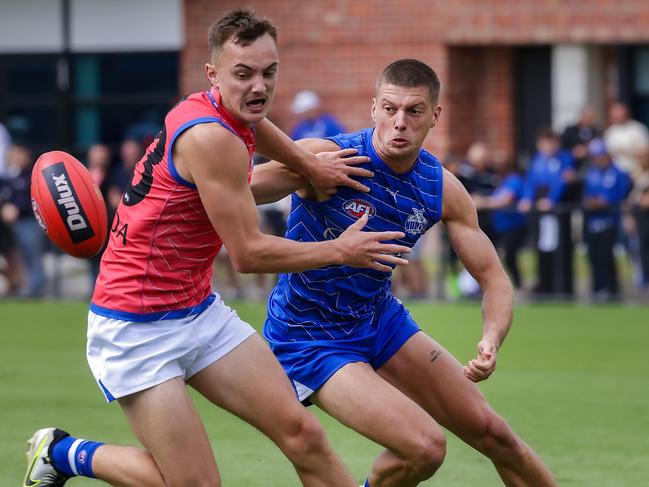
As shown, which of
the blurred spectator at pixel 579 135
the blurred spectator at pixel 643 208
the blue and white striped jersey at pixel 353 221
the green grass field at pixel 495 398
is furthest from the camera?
the blurred spectator at pixel 579 135

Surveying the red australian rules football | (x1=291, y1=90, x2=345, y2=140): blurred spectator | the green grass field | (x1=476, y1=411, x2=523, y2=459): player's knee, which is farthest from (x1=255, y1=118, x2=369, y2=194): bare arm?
(x1=291, y1=90, x2=345, y2=140): blurred spectator

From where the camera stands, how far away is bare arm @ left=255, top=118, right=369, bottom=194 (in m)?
6.34

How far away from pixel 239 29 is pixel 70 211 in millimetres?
1135

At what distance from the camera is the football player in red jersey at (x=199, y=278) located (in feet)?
18.8

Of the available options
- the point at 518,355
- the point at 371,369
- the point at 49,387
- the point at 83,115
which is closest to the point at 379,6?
the point at 83,115

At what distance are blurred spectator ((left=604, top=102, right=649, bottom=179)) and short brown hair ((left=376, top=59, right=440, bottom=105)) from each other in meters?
12.2

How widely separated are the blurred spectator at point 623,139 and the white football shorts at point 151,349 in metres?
13.0

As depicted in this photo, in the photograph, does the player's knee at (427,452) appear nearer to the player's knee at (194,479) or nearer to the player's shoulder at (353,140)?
the player's knee at (194,479)

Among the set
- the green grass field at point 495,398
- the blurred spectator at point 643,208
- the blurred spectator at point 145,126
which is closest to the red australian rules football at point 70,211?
the green grass field at point 495,398

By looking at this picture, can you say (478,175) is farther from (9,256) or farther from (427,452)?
(427,452)

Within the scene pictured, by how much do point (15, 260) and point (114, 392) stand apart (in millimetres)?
12284

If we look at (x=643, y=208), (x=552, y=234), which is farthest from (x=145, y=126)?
(x=643, y=208)

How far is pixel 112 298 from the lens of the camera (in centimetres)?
594

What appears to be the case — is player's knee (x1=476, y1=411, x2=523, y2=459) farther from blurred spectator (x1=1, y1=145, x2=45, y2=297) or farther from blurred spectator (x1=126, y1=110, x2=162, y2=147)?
blurred spectator (x1=126, y1=110, x2=162, y2=147)
